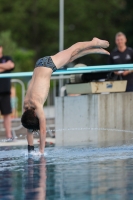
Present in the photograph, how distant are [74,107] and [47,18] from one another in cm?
4067

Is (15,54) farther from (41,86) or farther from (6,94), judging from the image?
(41,86)

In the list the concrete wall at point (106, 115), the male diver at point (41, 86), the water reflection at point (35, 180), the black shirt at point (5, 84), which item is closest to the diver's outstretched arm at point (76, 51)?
the male diver at point (41, 86)

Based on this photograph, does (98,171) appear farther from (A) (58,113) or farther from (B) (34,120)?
(A) (58,113)

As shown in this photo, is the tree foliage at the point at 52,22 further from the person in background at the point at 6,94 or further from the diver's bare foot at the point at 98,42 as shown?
the diver's bare foot at the point at 98,42

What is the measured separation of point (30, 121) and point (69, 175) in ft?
8.27

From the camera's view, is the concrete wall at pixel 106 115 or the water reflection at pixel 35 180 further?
the concrete wall at pixel 106 115

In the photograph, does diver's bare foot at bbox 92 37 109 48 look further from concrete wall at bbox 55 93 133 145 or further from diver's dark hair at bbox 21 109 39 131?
diver's dark hair at bbox 21 109 39 131

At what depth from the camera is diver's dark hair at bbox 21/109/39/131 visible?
395 inches

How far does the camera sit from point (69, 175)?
762cm

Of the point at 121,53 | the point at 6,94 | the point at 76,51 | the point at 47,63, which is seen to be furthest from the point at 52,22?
the point at 47,63

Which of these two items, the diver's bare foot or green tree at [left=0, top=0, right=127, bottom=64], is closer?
the diver's bare foot

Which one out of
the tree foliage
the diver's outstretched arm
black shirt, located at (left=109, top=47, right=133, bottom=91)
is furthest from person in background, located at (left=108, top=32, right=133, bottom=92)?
the tree foliage

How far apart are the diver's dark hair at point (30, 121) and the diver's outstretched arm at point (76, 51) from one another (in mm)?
1570

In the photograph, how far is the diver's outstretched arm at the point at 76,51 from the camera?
454 inches
